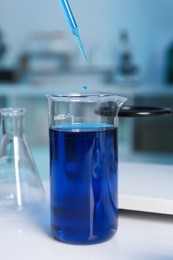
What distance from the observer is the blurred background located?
84.1 inches

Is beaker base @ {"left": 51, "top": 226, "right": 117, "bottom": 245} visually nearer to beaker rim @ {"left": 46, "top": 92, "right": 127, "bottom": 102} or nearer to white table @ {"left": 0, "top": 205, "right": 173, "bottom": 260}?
white table @ {"left": 0, "top": 205, "right": 173, "bottom": 260}

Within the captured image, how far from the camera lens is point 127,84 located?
2.15 metres

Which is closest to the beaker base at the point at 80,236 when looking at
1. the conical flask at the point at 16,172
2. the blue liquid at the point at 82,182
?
the blue liquid at the point at 82,182

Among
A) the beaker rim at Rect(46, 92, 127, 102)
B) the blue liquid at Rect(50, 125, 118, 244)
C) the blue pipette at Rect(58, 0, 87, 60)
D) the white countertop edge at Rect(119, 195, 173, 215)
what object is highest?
the blue pipette at Rect(58, 0, 87, 60)

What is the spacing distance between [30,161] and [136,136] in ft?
5.43

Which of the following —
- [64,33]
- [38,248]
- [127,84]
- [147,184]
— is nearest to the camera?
[38,248]

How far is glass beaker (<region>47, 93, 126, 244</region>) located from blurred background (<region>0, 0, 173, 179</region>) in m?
1.63

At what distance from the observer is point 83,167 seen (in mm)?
414

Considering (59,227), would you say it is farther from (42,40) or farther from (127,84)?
(42,40)

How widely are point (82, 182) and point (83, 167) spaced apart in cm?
2

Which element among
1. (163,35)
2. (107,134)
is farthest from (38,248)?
(163,35)

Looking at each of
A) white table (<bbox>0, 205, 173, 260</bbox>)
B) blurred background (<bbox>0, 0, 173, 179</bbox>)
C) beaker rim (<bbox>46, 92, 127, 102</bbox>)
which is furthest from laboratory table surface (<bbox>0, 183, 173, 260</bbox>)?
blurred background (<bbox>0, 0, 173, 179</bbox>)

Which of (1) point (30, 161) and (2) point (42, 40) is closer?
(1) point (30, 161)

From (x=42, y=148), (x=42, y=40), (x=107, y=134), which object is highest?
(x=42, y=40)
